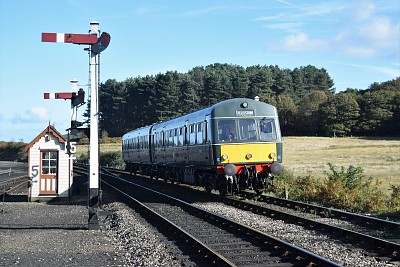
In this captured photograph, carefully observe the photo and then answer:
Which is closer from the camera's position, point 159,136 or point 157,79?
point 159,136

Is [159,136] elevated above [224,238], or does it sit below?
above

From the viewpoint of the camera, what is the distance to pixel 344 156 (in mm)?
A: 52906

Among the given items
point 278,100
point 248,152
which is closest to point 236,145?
point 248,152

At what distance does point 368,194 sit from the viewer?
18.2m

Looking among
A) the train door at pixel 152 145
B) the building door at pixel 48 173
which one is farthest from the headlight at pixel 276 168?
the train door at pixel 152 145

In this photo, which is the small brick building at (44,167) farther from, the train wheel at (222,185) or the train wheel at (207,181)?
the train wheel at (222,185)

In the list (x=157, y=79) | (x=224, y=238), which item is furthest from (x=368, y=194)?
(x=157, y=79)

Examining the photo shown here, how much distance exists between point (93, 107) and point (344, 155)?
44.0 metres

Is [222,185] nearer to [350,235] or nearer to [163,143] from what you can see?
[163,143]

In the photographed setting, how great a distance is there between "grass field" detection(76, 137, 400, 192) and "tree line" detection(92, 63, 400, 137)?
25.0 feet

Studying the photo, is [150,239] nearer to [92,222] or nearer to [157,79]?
[92,222]

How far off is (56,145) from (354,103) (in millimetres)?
66196

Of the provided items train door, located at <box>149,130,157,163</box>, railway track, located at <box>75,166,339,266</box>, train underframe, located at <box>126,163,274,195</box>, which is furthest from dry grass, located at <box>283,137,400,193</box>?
railway track, located at <box>75,166,339,266</box>

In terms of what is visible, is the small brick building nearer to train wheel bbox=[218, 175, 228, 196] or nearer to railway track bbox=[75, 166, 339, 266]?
train wheel bbox=[218, 175, 228, 196]
